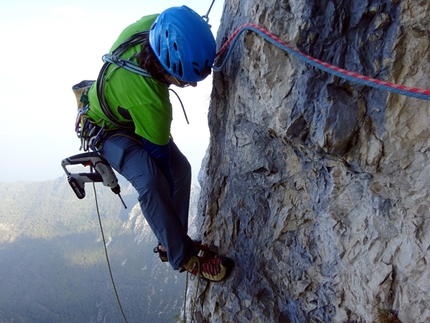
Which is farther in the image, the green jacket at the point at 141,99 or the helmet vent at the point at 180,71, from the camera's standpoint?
the green jacket at the point at 141,99

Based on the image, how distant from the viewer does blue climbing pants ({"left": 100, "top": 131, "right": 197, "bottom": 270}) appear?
3404mm

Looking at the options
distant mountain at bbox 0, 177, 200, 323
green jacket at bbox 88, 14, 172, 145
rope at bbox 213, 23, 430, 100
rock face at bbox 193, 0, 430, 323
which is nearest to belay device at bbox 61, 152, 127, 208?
green jacket at bbox 88, 14, 172, 145

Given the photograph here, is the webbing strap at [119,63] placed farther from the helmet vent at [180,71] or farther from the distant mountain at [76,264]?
the distant mountain at [76,264]

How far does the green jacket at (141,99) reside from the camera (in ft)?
10.3

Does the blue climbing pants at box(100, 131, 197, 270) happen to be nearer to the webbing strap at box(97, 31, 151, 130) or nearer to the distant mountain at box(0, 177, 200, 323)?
the webbing strap at box(97, 31, 151, 130)

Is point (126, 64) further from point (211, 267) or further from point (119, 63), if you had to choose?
point (211, 267)

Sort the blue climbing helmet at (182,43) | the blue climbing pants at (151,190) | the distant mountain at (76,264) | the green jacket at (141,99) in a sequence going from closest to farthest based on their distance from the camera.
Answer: the blue climbing helmet at (182,43)
the green jacket at (141,99)
the blue climbing pants at (151,190)
the distant mountain at (76,264)

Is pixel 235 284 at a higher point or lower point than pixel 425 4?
lower

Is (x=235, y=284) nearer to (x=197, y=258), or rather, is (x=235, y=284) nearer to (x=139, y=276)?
(x=197, y=258)

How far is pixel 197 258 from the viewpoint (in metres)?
3.83

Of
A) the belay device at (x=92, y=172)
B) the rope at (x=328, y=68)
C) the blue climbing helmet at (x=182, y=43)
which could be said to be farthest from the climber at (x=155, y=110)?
the rope at (x=328, y=68)

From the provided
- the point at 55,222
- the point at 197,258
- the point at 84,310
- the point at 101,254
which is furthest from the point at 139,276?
the point at 197,258

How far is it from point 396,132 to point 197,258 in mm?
2430

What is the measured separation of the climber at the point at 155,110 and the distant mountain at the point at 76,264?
40.3 m
